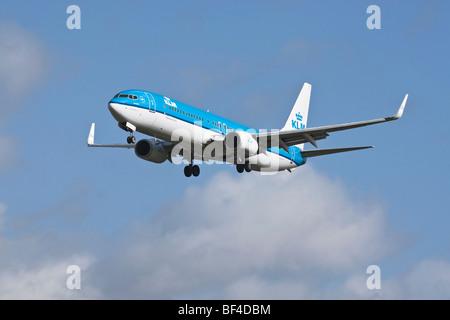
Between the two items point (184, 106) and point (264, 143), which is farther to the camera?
point (264, 143)

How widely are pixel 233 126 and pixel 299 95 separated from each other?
1703 cm

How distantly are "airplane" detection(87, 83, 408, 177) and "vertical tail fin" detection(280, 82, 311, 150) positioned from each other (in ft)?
Result: 20.8

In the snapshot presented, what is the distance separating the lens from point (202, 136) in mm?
56156

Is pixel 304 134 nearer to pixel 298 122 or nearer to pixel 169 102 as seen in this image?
pixel 169 102

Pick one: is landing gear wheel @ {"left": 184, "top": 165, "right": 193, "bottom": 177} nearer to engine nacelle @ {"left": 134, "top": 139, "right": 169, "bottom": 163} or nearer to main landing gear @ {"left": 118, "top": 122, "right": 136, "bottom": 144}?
engine nacelle @ {"left": 134, "top": 139, "right": 169, "bottom": 163}

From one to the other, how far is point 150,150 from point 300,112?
1989 centimetres

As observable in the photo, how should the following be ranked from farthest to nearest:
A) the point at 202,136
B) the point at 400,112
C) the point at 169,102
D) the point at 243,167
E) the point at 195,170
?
the point at 195,170, the point at 243,167, the point at 202,136, the point at 169,102, the point at 400,112

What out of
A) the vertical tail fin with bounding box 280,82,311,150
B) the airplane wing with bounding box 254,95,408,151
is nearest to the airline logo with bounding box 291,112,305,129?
the vertical tail fin with bounding box 280,82,311,150

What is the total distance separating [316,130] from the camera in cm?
5681

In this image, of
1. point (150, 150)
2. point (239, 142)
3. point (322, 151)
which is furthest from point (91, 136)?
point (322, 151)
